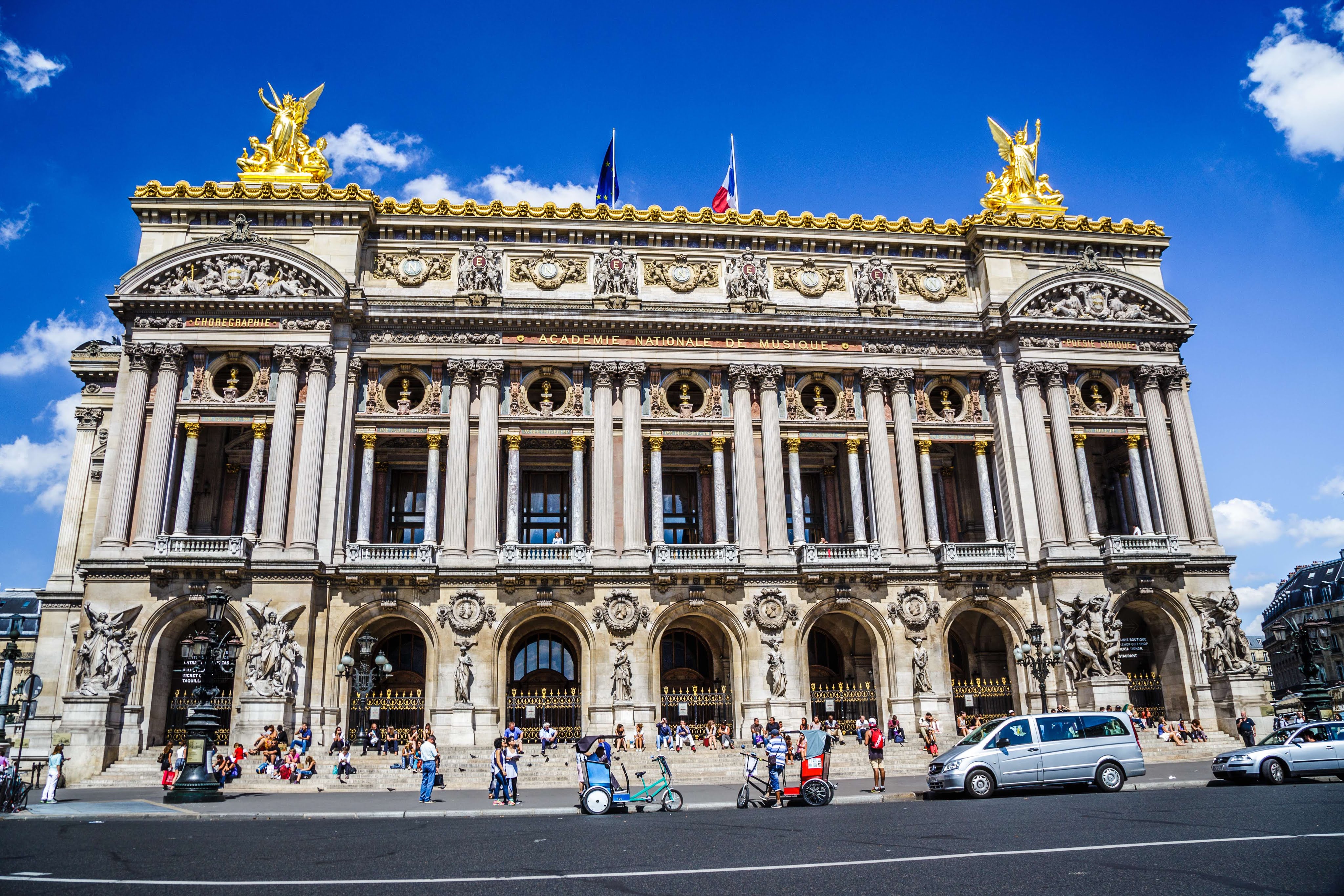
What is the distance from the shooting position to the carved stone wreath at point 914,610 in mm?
38062

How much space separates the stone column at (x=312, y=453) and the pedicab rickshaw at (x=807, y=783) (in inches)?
856

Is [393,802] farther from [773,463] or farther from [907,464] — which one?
[907,464]

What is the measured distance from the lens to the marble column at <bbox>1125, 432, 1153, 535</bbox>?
41188 mm

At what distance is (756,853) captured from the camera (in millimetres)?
11570

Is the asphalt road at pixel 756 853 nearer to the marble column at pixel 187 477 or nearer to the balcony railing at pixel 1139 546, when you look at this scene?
the marble column at pixel 187 477

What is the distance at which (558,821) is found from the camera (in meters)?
17.5

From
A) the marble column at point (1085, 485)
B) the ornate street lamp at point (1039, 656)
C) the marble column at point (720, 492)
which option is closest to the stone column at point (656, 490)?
the marble column at point (720, 492)

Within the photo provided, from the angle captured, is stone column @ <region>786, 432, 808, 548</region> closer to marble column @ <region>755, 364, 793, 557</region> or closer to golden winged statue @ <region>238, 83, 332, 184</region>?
marble column @ <region>755, 364, 793, 557</region>

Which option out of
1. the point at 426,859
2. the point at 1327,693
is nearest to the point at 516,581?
the point at 426,859

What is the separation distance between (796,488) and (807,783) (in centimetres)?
2132

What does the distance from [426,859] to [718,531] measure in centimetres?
2789

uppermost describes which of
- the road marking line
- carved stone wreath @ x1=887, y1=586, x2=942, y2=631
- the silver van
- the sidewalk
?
carved stone wreath @ x1=887, y1=586, x2=942, y2=631

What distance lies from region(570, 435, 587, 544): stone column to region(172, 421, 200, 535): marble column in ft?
48.8

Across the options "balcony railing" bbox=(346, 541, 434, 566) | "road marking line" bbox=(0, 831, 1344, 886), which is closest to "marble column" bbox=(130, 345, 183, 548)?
"balcony railing" bbox=(346, 541, 434, 566)
